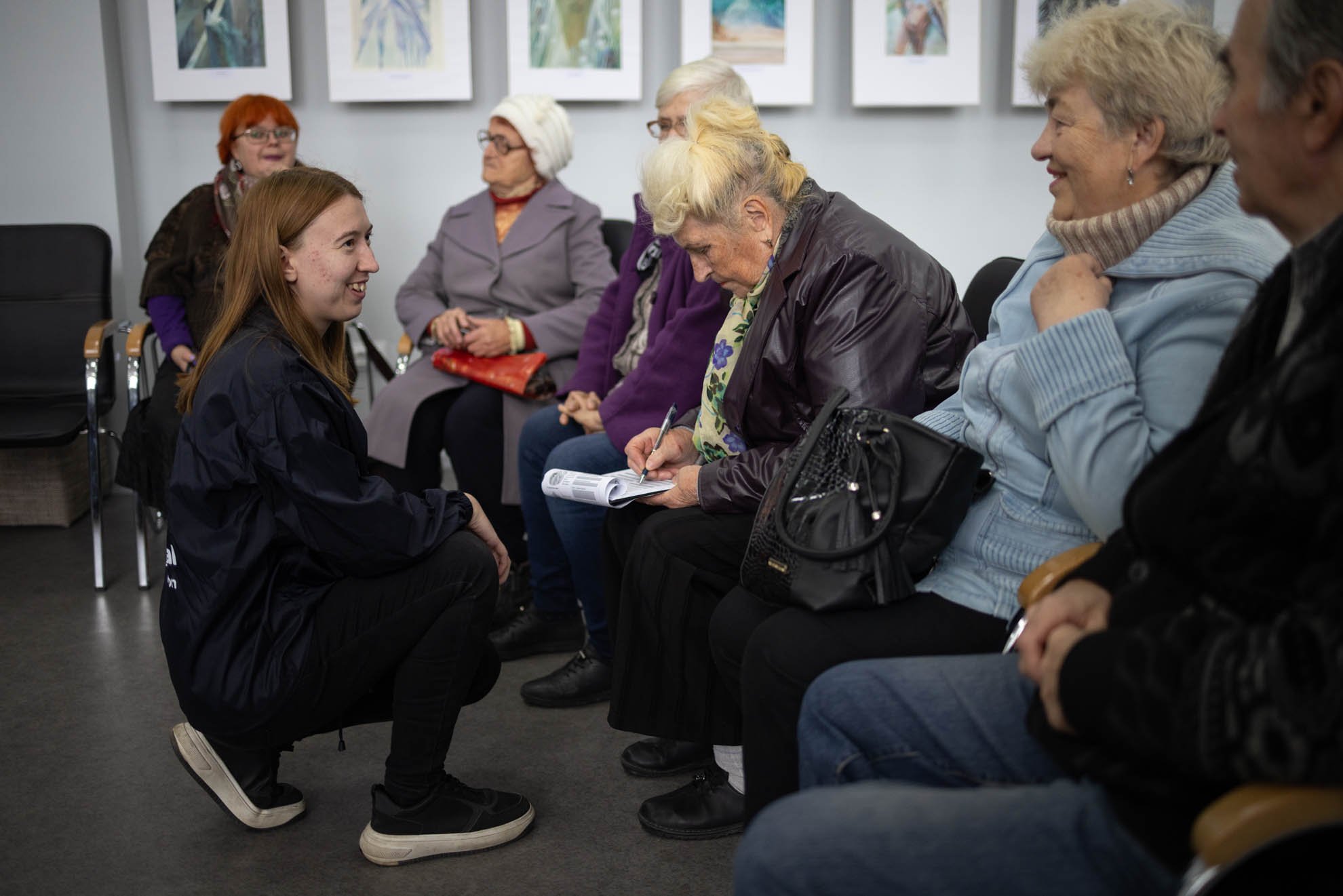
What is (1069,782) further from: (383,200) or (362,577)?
(383,200)

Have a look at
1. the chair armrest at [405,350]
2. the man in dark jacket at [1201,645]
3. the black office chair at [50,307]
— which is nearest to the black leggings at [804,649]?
the man in dark jacket at [1201,645]

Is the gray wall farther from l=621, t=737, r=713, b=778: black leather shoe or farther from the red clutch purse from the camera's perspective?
l=621, t=737, r=713, b=778: black leather shoe

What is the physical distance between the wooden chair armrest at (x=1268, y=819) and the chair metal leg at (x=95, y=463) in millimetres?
3421

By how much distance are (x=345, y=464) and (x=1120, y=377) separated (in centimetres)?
123

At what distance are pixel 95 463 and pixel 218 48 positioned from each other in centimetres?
178

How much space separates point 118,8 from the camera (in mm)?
4500

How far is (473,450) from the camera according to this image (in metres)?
3.46

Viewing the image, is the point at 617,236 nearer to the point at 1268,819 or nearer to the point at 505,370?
the point at 505,370

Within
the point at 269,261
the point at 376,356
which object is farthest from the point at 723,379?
the point at 376,356

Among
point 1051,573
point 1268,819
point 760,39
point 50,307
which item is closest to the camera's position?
point 1268,819

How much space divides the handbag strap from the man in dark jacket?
0.35 metres

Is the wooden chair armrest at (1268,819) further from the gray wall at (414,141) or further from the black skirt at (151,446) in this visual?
the gray wall at (414,141)

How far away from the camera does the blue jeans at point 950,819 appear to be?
108 centimetres

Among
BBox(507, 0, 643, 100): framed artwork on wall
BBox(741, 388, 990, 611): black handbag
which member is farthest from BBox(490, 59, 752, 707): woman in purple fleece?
BBox(507, 0, 643, 100): framed artwork on wall
